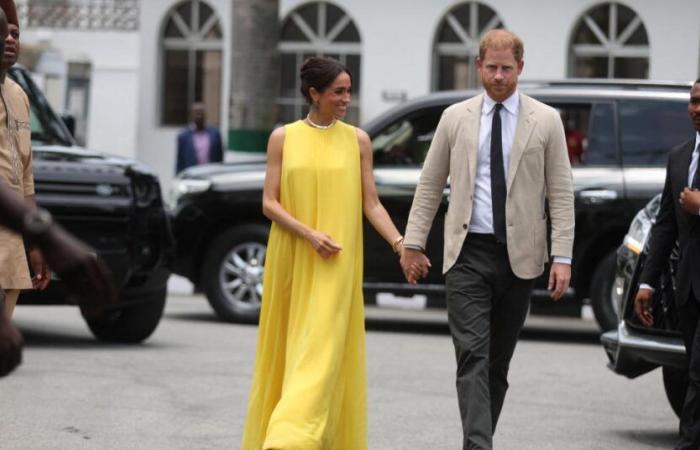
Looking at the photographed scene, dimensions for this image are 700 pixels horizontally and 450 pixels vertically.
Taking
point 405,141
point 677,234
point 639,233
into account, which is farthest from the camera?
point 405,141

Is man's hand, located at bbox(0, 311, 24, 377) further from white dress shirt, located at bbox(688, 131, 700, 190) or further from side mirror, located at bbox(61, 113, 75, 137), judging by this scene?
side mirror, located at bbox(61, 113, 75, 137)

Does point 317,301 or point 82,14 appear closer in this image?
point 317,301

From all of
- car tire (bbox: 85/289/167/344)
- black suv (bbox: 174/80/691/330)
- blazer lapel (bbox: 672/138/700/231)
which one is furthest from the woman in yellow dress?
black suv (bbox: 174/80/691/330)

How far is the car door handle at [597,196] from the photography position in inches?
546

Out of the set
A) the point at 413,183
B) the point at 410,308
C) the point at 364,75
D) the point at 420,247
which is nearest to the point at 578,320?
the point at 410,308

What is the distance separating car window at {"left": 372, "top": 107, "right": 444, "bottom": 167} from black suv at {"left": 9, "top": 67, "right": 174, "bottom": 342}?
6.88 ft

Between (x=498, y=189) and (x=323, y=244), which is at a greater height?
(x=498, y=189)

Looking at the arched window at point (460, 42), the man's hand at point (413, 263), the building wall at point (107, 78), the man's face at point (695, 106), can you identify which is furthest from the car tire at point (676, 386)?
the building wall at point (107, 78)

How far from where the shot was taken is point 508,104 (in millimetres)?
7727

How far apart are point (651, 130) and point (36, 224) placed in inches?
419

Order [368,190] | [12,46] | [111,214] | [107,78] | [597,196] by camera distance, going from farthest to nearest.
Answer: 1. [107,78]
2. [597,196]
3. [111,214]
4. [368,190]
5. [12,46]

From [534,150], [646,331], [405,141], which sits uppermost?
[534,150]

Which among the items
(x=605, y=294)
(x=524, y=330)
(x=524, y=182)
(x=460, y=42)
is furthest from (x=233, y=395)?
(x=460, y=42)

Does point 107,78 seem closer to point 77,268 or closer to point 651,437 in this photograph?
point 651,437
